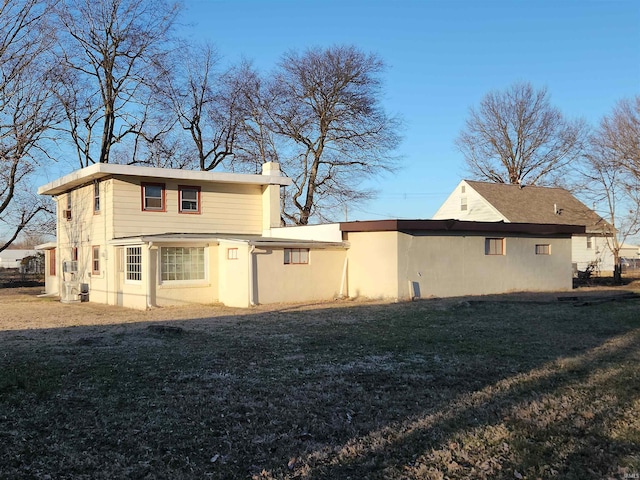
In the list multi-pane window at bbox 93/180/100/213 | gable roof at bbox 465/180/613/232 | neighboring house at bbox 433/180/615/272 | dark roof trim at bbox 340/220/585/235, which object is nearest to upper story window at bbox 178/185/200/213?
multi-pane window at bbox 93/180/100/213

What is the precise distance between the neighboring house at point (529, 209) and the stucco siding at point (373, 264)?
15.3 meters

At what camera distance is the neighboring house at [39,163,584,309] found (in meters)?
17.8

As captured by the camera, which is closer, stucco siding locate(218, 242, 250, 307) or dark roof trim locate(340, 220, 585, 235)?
stucco siding locate(218, 242, 250, 307)

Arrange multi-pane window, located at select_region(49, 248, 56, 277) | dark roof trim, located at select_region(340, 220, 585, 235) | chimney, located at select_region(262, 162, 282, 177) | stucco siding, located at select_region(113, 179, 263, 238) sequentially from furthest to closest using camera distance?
multi-pane window, located at select_region(49, 248, 56, 277)
chimney, located at select_region(262, 162, 282, 177)
stucco siding, located at select_region(113, 179, 263, 238)
dark roof trim, located at select_region(340, 220, 585, 235)

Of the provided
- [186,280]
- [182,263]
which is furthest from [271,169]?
[186,280]

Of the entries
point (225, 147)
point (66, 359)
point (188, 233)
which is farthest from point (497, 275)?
point (225, 147)

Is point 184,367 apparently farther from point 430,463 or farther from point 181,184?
point 181,184

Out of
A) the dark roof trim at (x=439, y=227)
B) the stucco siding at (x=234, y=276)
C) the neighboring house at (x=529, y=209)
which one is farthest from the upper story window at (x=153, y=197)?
the neighboring house at (x=529, y=209)

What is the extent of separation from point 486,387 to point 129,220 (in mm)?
15197

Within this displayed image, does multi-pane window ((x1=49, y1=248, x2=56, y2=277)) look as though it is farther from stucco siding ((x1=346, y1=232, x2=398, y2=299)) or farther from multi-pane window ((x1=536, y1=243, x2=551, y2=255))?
multi-pane window ((x1=536, y1=243, x2=551, y2=255))

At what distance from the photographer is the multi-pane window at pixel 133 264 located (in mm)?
17812

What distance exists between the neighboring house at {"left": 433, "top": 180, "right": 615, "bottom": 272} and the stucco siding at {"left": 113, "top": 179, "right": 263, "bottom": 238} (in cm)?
1637

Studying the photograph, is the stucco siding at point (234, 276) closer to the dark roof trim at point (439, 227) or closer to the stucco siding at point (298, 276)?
the stucco siding at point (298, 276)

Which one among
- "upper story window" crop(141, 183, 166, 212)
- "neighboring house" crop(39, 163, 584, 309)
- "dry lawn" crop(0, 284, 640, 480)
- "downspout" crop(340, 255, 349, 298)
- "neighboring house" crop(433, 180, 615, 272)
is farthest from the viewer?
"neighboring house" crop(433, 180, 615, 272)
